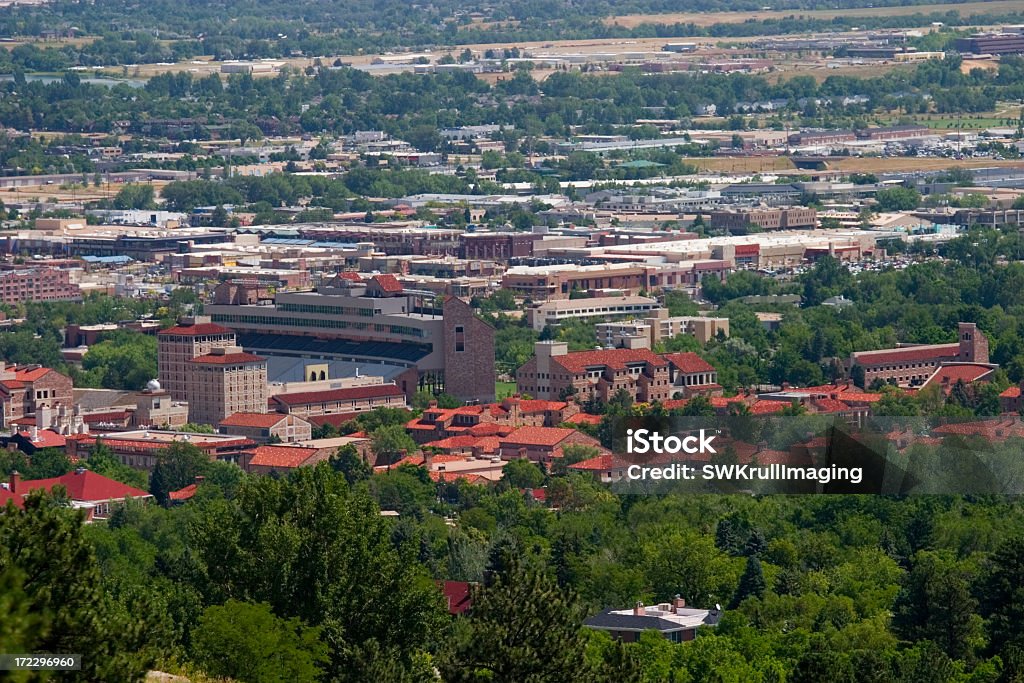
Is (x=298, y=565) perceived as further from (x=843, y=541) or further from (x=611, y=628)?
(x=843, y=541)

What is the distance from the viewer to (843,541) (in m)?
47.6

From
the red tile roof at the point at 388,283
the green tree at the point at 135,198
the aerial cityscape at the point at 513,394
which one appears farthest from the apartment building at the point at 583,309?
the green tree at the point at 135,198

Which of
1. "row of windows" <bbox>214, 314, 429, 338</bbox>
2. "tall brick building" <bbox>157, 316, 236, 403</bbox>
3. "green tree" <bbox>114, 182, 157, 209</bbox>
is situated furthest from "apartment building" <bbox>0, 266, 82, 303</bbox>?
"green tree" <bbox>114, 182, 157, 209</bbox>

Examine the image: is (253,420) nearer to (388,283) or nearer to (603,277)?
(388,283)

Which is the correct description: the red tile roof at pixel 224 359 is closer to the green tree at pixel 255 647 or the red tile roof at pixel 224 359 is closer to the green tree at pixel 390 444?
the green tree at pixel 390 444

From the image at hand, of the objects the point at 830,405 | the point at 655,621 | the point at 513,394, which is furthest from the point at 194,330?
the point at 655,621

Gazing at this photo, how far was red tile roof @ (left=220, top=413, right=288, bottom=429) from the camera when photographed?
215ft

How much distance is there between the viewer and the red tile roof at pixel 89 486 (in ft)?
180

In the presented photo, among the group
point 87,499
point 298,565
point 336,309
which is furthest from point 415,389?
point 298,565

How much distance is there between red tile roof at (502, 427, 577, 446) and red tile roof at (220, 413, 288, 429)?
5435 mm

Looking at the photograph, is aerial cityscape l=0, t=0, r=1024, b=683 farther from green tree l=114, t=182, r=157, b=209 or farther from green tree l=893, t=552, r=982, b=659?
green tree l=114, t=182, r=157, b=209

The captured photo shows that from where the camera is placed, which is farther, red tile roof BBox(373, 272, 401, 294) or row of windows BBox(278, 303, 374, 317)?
red tile roof BBox(373, 272, 401, 294)

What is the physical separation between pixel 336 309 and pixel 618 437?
17.0 metres

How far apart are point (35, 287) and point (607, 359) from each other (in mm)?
29230
